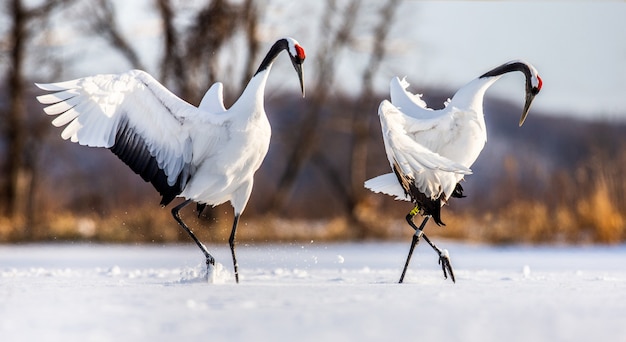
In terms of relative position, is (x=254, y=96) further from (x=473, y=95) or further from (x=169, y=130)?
(x=473, y=95)

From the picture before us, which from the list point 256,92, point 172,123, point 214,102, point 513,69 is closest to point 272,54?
point 256,92

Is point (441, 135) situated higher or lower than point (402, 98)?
lower

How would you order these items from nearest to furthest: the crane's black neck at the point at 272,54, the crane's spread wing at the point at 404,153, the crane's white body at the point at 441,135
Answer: the crane's spread wing at the point at 404,153 → the crane's white body at the point at 441,135 → the crane's black neck at the point at 272,54

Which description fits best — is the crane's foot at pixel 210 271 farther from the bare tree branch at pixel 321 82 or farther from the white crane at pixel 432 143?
the bare tree branch at pixel 321 82

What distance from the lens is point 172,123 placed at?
6.73 metres

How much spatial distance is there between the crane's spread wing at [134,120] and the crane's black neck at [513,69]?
225 cm

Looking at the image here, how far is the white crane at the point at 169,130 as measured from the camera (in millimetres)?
6582

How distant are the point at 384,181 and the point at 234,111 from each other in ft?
4.20

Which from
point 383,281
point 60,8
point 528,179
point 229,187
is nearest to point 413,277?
point 383,281

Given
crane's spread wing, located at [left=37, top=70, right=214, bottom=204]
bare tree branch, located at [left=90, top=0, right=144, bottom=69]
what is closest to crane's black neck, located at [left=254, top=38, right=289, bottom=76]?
crane's spread wing, located at [left=37, top=70, right=214, bottom=204]

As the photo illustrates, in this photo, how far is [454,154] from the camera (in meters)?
6.81

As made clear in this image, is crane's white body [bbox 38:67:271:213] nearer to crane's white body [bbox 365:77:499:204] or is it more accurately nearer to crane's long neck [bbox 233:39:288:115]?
crane's long neck [bbox 233:39:288:115]

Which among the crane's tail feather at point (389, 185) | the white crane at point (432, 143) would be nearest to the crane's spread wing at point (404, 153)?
the white crane at point (432, 143)

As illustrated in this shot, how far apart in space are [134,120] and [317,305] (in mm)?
2701
